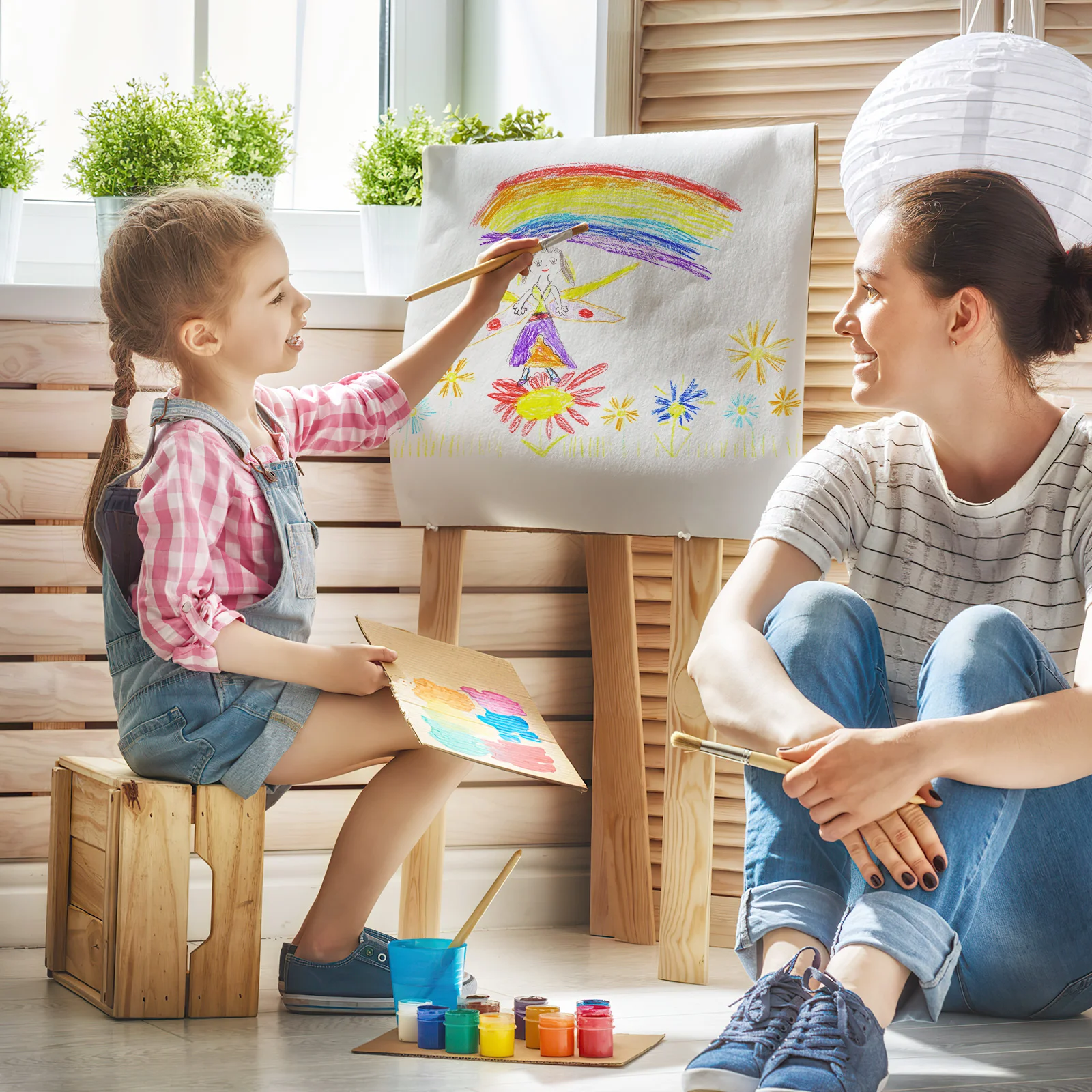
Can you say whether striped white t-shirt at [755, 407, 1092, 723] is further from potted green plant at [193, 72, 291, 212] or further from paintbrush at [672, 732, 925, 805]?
potted green plant at [193, 72, 291, 212]

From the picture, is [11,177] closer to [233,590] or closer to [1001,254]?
[233,590]

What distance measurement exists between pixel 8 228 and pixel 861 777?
4.80 feet

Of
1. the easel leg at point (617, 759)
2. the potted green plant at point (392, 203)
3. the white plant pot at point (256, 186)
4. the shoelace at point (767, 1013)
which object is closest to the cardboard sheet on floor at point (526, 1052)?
the shoelace at point (767, 1013)

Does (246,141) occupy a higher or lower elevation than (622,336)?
higher

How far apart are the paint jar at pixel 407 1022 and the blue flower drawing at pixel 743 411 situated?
2.41 feet

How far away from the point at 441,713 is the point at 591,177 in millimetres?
730

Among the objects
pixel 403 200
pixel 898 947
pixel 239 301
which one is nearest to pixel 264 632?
pixel 239 301

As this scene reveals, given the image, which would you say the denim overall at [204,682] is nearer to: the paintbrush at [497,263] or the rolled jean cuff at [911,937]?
the paintbrush at [497,263]

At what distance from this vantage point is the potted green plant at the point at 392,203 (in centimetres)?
193

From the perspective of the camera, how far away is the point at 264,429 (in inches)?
58.4

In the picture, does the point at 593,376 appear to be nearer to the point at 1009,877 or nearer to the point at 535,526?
the point at 535,526

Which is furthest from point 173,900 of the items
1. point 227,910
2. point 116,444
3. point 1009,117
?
Answer: point 1009,117

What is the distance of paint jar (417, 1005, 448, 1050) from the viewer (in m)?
1.21

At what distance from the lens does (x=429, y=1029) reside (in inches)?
47.7
